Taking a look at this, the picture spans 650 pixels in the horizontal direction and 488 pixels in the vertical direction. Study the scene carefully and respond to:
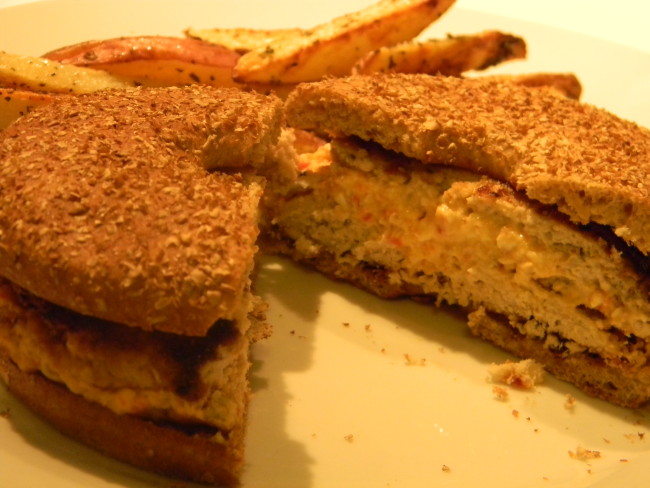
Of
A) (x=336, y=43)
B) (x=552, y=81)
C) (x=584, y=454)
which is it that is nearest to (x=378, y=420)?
(x=584, y=454)

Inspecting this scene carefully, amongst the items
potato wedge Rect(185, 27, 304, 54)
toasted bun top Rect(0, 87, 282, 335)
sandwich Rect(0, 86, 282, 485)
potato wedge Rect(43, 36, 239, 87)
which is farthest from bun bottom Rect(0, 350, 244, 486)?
potato wedge Rect(185, 27, 304, 54)

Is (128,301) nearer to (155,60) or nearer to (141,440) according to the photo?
(141,440)

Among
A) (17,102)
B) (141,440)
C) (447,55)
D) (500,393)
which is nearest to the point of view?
(141,440)

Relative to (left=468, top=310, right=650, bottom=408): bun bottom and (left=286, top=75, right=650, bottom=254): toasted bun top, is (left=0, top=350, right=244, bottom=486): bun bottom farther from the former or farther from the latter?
(left=286, top=75, right=650, bottom=254): toasted bun top

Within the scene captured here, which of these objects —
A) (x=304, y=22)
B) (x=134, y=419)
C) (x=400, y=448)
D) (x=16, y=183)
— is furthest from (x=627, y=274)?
(x=304, y=22)

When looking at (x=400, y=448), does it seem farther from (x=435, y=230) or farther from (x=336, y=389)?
(x=435, y=230)

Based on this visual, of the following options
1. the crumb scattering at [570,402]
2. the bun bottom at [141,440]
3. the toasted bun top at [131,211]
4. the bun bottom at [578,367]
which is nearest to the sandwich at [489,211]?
the bun bottom at [578,367]

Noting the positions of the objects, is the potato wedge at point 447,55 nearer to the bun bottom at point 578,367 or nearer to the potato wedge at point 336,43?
the potato wedge at point 336,43
